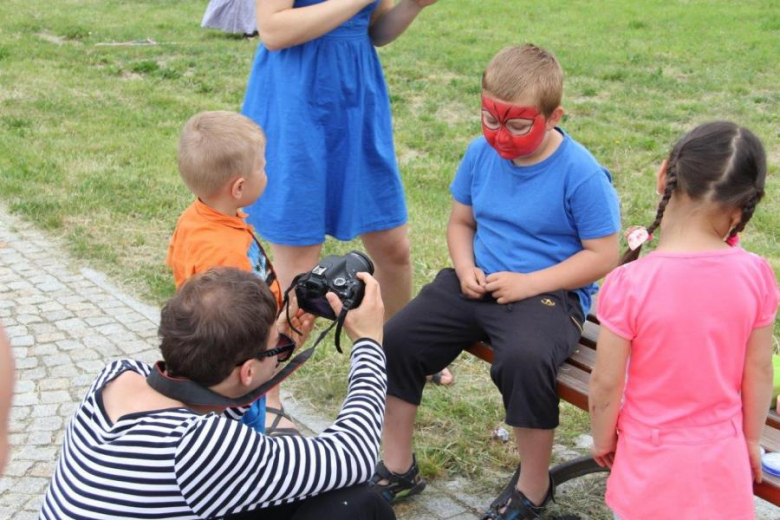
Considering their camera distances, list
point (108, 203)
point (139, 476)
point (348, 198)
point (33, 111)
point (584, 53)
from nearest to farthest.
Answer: point (139, 476) < point (348, 198) < point (108, 203) < point (33, 111) < point (584, 53)

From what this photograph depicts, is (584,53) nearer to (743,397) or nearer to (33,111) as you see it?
(33,111)

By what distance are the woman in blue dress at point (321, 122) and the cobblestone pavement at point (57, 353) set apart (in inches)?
30.1

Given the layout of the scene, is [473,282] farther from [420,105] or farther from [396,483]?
[420,105]

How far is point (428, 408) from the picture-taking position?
12.4 feet

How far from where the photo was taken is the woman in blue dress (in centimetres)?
332

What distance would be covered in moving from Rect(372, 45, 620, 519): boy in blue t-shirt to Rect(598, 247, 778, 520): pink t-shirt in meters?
0.45

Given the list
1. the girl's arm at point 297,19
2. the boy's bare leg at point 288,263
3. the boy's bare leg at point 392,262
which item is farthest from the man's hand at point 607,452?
the girl's arm at point 297,19

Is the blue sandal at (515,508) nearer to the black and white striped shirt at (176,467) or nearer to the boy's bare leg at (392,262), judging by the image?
the black and white striped shirt at (176,467)

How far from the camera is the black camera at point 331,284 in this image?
2.53 m

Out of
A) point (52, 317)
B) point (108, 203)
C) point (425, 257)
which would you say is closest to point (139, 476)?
point (52, 317)

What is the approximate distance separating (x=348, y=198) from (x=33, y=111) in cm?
571

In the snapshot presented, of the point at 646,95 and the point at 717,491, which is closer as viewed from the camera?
the point at 717,491

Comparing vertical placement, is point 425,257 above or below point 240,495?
below

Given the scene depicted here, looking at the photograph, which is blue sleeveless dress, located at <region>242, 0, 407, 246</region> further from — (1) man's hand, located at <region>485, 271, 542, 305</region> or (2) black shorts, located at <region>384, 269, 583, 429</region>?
(1) man's hand, located at <region>485, 271, 542, 305</region>
